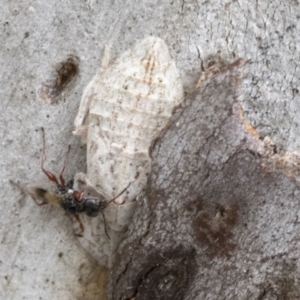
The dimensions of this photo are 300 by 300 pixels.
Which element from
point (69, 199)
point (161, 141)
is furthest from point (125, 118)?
point (69, 199)

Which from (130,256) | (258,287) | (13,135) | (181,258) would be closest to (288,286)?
(258,287)

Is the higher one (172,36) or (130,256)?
(172,36)

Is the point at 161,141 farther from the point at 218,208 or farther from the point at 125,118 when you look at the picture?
the point at 218,208

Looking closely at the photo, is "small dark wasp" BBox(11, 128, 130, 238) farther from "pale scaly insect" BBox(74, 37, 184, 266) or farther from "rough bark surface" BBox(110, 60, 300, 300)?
"rough bark surface" BBox(110, 60, 300, 300)

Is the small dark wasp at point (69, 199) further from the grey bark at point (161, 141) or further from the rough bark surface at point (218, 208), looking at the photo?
the rough bark surface at point (218, 208)

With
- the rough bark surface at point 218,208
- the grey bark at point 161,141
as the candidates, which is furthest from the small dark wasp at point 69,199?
the rough bark surface at point 218,208

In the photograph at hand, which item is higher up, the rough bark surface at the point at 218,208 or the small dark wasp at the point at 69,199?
the small dark wasp at the point at 69,199

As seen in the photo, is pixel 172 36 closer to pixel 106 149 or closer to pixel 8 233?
pixel 106 149
